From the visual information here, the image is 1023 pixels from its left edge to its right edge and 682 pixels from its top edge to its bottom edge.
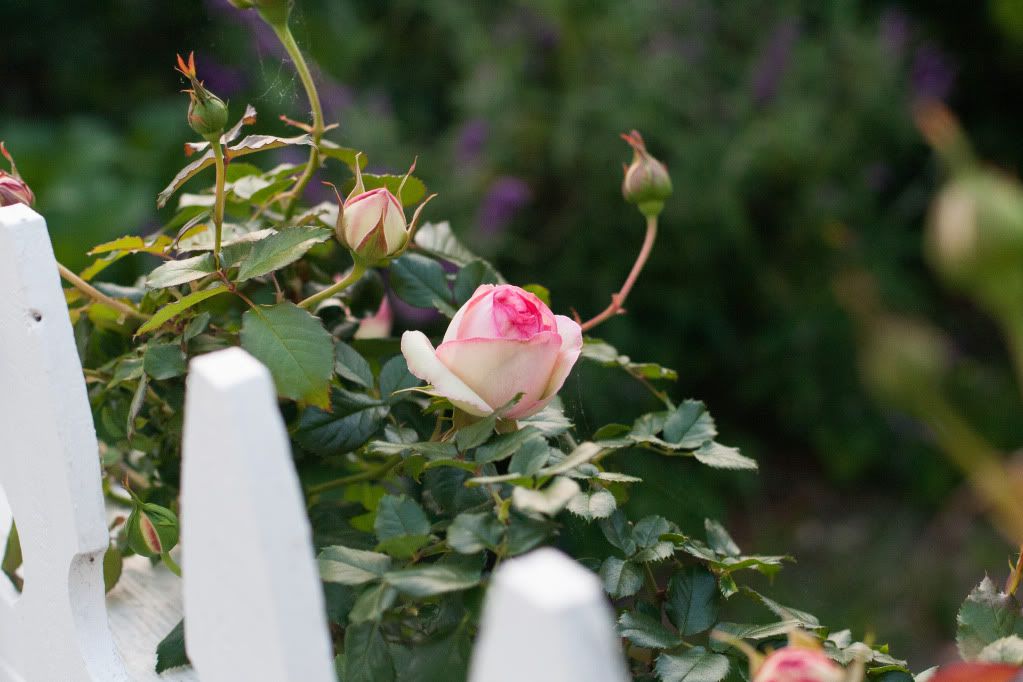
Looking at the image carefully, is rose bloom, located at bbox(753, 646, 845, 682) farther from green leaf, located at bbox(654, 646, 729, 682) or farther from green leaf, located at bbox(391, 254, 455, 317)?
green leaf, located at bbox(391, 254, 455, 317)

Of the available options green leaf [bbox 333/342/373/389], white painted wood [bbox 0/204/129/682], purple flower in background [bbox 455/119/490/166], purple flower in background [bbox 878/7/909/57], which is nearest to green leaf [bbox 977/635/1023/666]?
green leaf [bbox 333/342/373/389]

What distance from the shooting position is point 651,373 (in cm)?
60

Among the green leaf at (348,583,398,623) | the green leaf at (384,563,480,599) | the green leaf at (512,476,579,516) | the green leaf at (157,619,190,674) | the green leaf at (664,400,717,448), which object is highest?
the green leaf at (512,476,579,516)

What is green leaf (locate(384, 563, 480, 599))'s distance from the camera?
403mm

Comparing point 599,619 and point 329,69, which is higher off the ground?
point 599,619

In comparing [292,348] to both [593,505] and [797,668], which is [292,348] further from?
[797,668]

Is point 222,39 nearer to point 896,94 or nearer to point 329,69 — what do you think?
point 329,69

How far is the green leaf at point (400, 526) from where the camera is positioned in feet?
1.43

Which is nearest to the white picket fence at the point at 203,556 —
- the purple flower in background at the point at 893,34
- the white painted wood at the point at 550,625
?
the white painted wood at the point at 550,625

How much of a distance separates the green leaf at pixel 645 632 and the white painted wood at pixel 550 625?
18 centimetres

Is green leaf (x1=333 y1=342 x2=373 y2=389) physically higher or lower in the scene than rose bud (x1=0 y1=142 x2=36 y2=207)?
lower

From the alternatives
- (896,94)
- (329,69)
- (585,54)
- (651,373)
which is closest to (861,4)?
(896,94)

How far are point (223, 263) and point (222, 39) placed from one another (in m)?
2.15

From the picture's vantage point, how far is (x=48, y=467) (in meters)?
0.54
